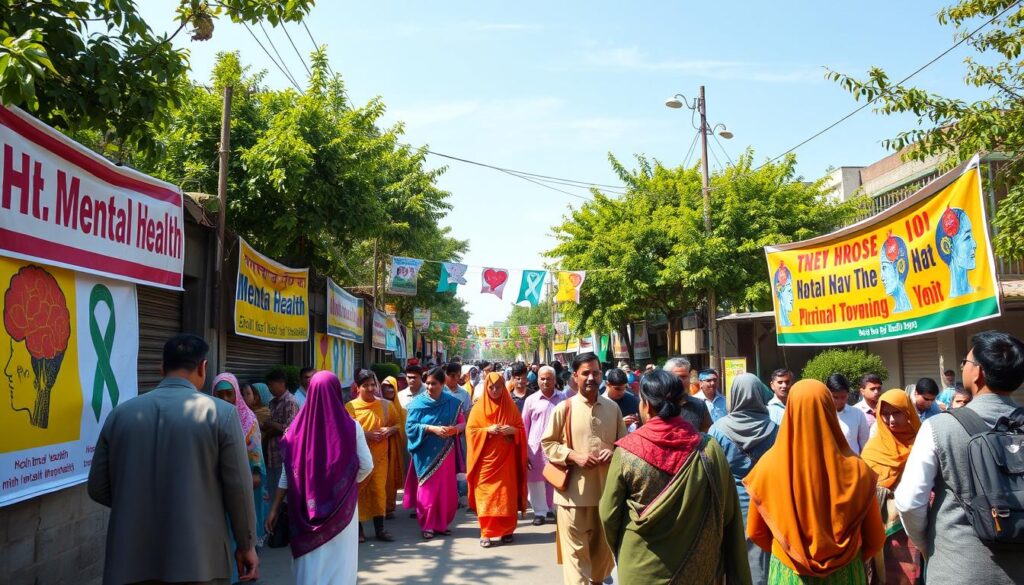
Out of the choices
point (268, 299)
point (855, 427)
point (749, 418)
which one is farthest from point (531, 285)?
point (749, 418)

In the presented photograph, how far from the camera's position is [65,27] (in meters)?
4.48

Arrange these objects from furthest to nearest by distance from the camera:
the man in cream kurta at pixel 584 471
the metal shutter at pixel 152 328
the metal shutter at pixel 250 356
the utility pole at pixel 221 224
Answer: the metal shutter at pixel 250 356 → the utility pole at pixel 221 224 → the metal shutter at pixel 152 328 → the man in cream kurta at pixel 584 471

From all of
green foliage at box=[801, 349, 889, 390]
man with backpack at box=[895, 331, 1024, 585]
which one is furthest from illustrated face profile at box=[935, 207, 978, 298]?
green foliage at box=[801, 349, 889, 390]

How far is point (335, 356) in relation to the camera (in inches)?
546

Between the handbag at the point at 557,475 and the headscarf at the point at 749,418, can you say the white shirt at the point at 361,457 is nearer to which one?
the handbag at the point at 557,475

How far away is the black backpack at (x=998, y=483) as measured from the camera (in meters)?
2.50

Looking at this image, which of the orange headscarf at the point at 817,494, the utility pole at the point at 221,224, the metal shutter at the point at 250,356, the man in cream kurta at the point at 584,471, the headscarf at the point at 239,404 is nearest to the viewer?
the orange headscarf at the point at 817,494

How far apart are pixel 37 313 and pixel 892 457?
5.09 metres

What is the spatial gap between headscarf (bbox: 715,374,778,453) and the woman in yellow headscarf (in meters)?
0.57

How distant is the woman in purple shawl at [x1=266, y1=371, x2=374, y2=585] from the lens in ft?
14.5

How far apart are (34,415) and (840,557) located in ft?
14.3

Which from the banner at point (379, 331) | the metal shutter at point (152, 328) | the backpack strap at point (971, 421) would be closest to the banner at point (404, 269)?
the banner at point (379, 331)

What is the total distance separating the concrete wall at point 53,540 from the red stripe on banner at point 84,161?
81.2 inches

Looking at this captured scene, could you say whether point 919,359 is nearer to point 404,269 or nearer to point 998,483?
point 404,269
